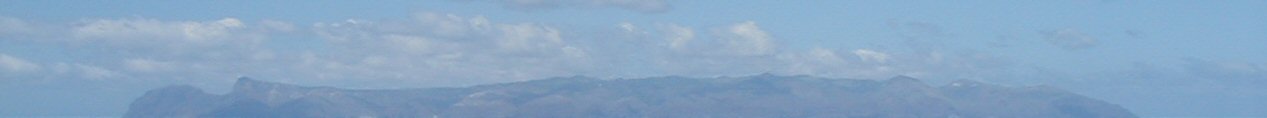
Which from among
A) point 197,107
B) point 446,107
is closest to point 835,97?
point 446,107

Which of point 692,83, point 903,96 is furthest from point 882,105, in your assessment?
point 692,83

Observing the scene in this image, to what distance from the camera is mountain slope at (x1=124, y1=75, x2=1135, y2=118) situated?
39938 mm

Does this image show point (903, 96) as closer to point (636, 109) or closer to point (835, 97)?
point (835, 97)

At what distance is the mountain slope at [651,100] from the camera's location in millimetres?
39938

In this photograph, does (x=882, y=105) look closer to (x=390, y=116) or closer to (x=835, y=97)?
(x=835, y=97)

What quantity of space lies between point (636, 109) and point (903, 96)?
5198 millimetres

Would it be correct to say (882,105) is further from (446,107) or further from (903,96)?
(446,107)

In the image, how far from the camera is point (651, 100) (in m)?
40.8

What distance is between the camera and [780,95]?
41.8m

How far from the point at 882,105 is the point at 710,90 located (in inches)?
131

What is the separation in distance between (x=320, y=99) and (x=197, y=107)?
2.26 m

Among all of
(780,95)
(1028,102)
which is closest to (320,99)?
(780,95)

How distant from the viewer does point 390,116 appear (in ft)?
131

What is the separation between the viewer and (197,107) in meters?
40.1
